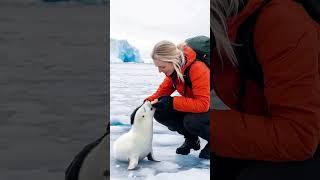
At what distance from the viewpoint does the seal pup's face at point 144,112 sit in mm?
1171

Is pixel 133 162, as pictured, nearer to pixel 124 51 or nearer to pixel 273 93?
pixel 124 51

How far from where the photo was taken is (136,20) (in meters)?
1.17

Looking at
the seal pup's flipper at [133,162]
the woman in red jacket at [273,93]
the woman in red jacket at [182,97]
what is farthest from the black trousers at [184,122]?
the woman in red jacket at [273,93]

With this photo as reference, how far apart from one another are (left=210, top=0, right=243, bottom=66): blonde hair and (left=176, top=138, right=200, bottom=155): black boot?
0.31m

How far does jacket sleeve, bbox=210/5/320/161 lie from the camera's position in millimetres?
1351

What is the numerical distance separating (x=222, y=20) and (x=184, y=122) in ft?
1.04

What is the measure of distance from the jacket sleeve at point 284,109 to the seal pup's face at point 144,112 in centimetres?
29

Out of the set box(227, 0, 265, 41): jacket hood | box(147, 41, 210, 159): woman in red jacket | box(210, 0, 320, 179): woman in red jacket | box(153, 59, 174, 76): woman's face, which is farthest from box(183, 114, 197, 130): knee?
box(227, 0, 265, 41): jacket hood
